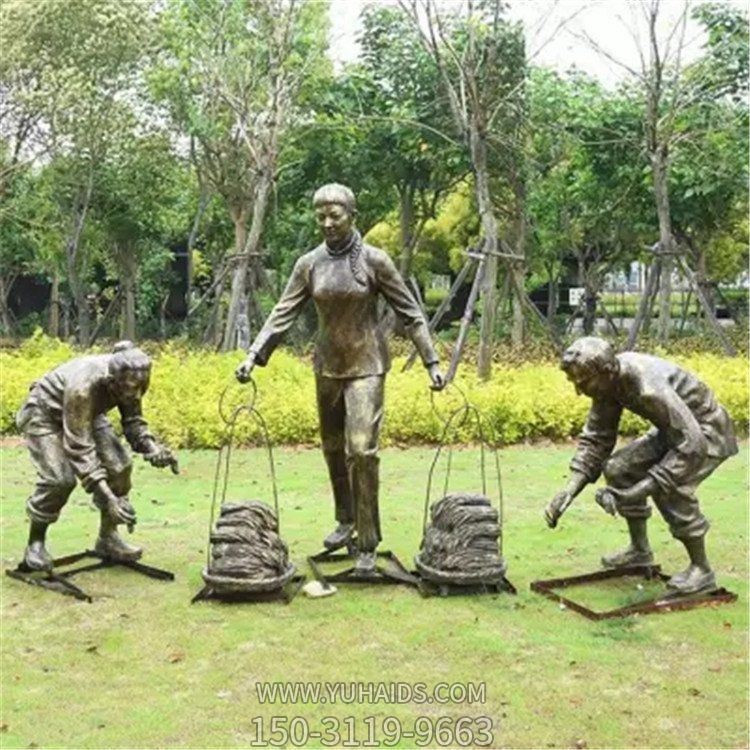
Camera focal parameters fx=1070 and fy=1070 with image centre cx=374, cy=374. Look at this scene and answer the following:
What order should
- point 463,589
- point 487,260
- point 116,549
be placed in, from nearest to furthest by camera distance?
point 463,589
point 116,549
point 487,260

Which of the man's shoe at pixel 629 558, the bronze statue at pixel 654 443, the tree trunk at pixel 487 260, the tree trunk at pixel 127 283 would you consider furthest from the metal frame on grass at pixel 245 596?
the tree trunk at pixel 127 283

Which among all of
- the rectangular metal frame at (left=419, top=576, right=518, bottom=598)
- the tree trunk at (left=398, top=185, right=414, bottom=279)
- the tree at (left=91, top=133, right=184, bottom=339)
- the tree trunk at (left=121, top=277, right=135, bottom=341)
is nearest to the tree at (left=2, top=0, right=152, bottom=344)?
the tree at (left=91, top=133, right=184, bottom=339)

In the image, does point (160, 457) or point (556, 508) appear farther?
point (160, 457)

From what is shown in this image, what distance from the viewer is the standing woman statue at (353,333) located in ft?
19.3


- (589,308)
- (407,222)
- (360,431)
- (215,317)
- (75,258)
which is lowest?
(360,431)

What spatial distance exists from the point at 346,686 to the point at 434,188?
59.5ft

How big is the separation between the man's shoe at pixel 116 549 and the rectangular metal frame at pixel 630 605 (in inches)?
92.3

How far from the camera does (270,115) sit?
15734mm

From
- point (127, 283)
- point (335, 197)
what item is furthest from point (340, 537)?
point (127, 283)

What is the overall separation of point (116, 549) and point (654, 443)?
10.4 ft

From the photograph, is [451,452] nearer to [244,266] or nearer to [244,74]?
[244,266]

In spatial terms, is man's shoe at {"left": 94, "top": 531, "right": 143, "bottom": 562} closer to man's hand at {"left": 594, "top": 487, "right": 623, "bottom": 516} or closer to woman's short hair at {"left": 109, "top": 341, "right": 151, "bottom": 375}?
woman's short hair at {"left": 109, "top": 341, "right": 151, "bottom": 375}

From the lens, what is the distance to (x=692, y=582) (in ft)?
18.3

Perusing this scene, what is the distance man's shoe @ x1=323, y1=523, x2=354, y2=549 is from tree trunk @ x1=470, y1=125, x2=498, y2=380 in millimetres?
6620
